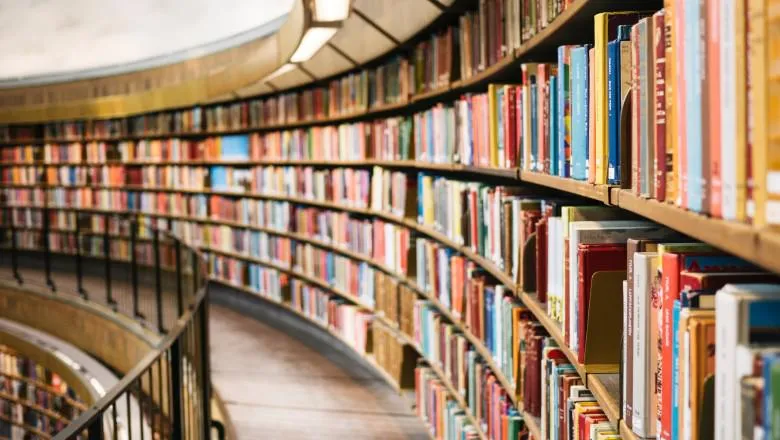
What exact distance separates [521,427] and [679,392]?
144 cm

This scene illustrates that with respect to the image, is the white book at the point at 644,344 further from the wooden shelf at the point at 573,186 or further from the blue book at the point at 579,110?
the blue book at the point at 579,110

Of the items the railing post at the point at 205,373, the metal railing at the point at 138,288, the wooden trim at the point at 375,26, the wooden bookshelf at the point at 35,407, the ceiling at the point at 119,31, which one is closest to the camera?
the metal railing at the point at 138,288

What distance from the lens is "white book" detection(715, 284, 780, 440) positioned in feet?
3.04

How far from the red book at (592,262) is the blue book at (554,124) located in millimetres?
398

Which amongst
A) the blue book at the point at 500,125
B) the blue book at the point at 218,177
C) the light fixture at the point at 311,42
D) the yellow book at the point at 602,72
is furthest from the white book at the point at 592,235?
the blue book at the point at 218,177

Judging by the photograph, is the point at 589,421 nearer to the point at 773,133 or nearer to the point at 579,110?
the point at 579,110

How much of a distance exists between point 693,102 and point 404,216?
3263mm

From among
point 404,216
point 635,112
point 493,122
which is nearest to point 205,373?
point 404,216

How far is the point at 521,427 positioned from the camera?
99.3 inches

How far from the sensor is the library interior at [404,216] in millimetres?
1052

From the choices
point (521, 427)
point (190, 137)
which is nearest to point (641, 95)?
point (521, 427)

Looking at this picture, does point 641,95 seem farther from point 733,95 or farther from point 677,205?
point 733,95

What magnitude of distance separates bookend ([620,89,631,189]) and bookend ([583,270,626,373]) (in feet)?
0.77

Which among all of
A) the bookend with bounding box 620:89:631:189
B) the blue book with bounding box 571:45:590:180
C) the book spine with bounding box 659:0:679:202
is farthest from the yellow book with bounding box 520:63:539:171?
the book spine with bounding box 659:0:679:202
